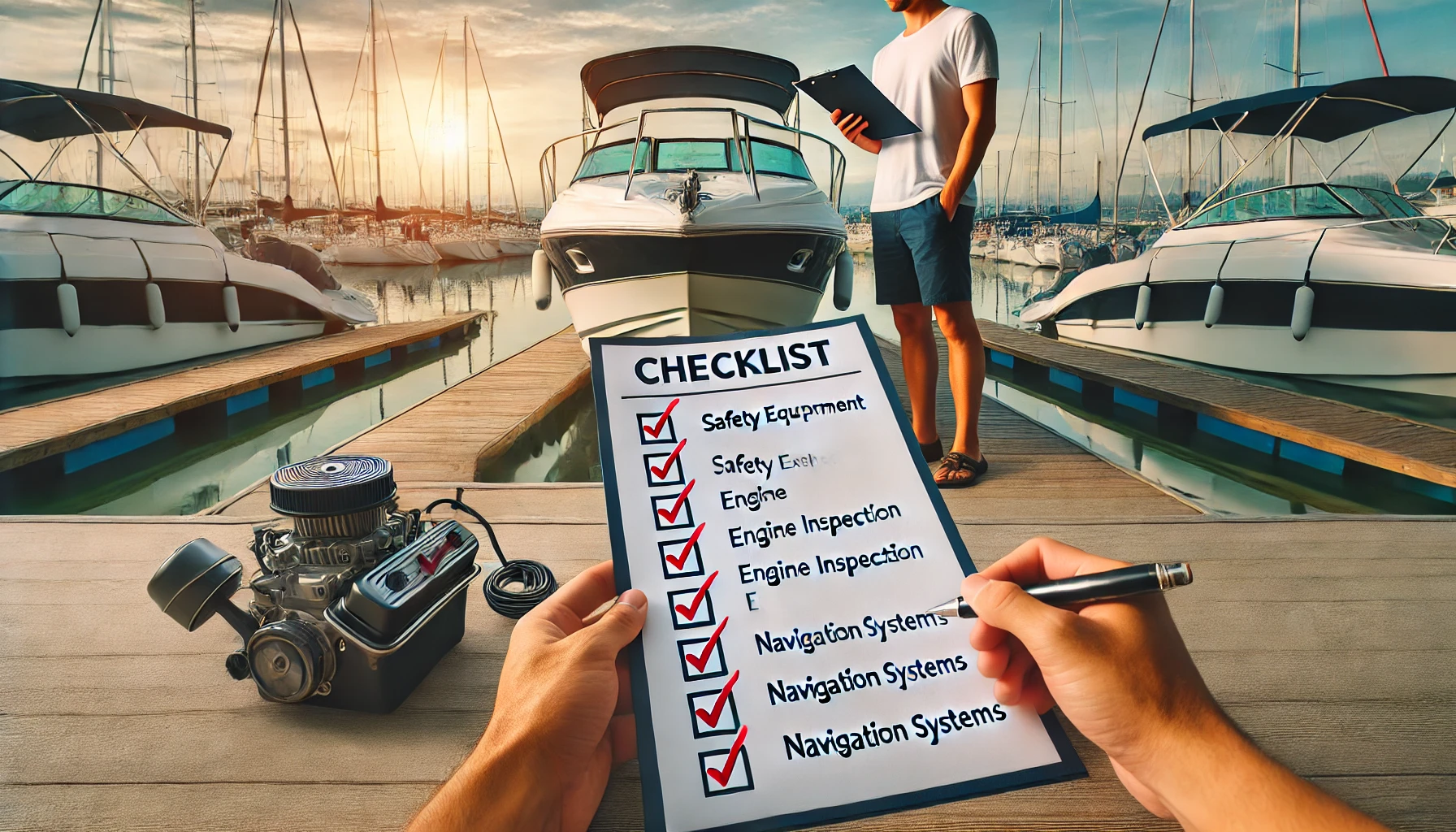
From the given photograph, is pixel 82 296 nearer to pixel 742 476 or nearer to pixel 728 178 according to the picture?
pixel 728 178

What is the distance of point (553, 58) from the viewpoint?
13.0ft

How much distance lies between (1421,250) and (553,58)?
4.49 metres

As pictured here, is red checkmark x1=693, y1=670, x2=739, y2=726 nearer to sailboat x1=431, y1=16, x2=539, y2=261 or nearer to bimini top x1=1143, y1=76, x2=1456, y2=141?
sailboat x1=431, y1=16, x2=539, y2=261

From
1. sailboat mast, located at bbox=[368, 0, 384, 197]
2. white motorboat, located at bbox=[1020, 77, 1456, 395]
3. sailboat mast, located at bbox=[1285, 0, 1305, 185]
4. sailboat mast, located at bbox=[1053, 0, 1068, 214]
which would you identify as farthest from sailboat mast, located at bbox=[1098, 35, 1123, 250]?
sailboat mast, located at bbox=[368, 0, 384, 197]

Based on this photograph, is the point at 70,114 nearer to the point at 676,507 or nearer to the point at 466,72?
the point at 466,72

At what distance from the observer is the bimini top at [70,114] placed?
3.39m

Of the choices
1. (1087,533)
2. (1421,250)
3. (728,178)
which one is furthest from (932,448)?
(1421,250)

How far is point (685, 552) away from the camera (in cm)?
53

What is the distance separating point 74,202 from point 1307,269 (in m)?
6.73

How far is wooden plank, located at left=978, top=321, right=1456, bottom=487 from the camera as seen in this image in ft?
7.58

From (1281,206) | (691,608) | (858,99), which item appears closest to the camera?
(691,608)

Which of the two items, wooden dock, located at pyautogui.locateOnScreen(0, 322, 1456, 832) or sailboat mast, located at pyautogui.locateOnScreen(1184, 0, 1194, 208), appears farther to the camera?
sailboat mast, located at pyautogui.locateOnScreen(1184, 0, 1194, 208)

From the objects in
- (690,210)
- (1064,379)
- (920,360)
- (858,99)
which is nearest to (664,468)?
(858,99)

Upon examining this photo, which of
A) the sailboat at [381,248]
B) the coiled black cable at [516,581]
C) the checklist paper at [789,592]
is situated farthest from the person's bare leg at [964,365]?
the sailboat at [381,248]
